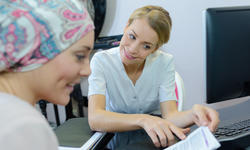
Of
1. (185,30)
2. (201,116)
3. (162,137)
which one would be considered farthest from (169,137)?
(185,30)

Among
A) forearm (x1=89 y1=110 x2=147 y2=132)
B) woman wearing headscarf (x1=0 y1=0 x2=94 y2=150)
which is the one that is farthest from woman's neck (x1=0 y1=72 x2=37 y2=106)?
forearm (x1=89 y1=110 x2=147 y2=132)

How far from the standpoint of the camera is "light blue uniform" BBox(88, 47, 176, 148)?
121cm

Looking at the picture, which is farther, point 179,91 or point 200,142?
point 179,91

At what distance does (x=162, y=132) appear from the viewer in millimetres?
818

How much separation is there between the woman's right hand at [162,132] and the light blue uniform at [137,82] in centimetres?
36

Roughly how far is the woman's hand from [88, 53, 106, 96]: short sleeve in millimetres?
425

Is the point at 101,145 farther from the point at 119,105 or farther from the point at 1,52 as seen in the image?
the point at 1,52

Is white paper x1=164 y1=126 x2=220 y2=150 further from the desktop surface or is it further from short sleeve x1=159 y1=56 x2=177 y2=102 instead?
short sleeve x1=159 y1=56 x2=177 y2=102

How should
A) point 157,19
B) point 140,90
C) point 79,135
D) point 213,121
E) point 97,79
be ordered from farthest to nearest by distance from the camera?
point 140,90
point 97,79
point 157,19
point 79,135
point 213,121

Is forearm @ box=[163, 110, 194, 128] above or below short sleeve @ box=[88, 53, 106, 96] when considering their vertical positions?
below

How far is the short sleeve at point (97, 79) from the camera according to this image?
1.12 m

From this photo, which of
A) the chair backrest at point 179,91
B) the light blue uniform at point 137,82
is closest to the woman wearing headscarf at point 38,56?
the light blue uniform at point 137,82

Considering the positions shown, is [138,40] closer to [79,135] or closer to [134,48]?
[134,48]

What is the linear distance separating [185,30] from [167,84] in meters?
0.76
